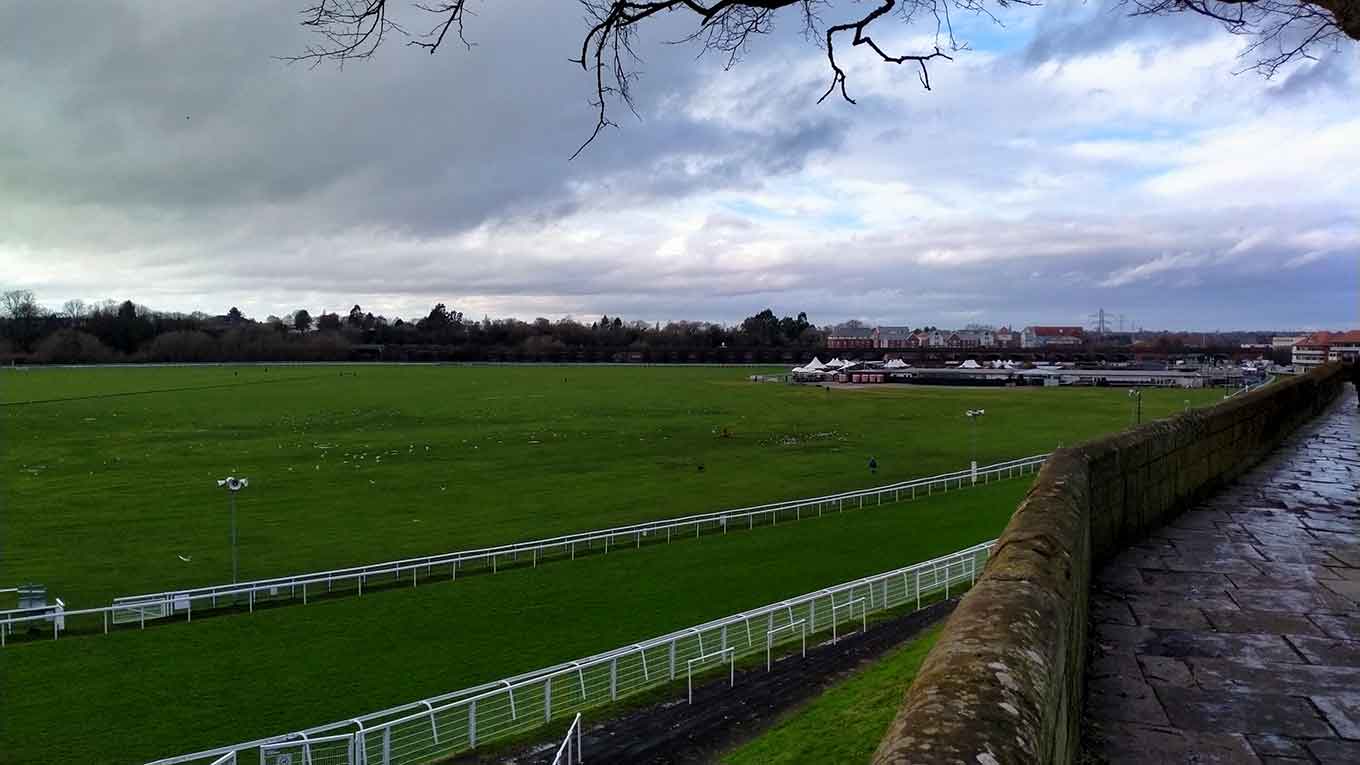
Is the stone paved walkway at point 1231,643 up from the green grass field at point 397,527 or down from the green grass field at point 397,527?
up

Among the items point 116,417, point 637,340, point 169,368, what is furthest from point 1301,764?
point 637,340

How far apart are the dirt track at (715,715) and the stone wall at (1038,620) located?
6116 millimetres

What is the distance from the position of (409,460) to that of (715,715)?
31.8m

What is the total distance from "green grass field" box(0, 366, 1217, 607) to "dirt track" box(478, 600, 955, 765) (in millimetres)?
13537

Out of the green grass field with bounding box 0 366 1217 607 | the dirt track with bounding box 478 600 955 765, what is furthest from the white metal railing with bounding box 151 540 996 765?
the green grass field with bounding box 0 366 1217 607

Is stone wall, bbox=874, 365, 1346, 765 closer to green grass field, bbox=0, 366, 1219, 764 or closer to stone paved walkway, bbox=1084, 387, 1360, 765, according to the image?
stone paved walkway, bbox=1084, 387, 1360, 765

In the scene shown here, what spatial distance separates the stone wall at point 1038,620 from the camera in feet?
6.76

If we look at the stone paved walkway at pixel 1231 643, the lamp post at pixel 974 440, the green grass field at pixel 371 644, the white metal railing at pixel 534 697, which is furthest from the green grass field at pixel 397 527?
the stone paved walkway at pixel 1231 643

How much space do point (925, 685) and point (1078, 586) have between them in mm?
2364

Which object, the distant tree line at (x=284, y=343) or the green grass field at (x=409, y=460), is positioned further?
the distant tree line at (x=284, y=343)

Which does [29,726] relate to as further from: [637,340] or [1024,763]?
[637,340]

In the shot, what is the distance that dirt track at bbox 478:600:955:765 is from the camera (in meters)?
10.8

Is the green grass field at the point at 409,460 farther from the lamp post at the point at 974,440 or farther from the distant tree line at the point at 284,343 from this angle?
the distant tree line at the point at 284,343

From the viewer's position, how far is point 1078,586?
14.1 feet
